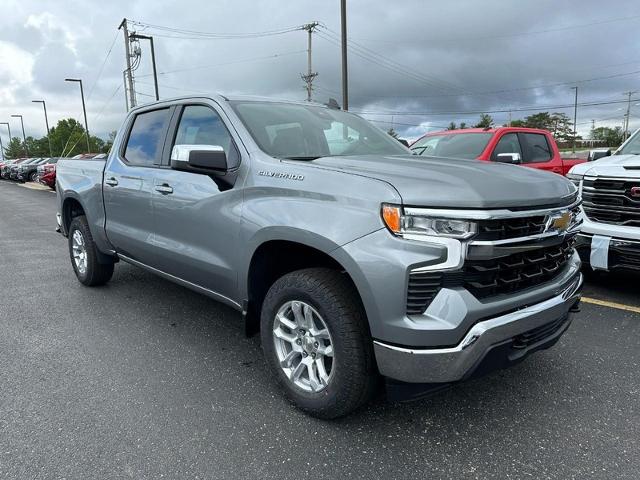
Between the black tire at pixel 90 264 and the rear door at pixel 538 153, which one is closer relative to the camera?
the black tire at pixel 90 264

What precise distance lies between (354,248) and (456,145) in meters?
5.97

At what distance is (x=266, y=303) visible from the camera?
113 inches

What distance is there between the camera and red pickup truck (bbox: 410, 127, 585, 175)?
24.4ft

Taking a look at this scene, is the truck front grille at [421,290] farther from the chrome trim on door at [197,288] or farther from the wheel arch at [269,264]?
the chrome trim on door at [197,288]

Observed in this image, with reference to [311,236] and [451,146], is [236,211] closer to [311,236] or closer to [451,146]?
[311,236]

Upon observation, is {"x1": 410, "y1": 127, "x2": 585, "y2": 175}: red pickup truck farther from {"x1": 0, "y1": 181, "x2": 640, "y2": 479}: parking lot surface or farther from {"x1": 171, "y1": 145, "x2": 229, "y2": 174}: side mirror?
{"x1": 171, "y1": 145, "x2": 229, "y2": 174}: side mirror

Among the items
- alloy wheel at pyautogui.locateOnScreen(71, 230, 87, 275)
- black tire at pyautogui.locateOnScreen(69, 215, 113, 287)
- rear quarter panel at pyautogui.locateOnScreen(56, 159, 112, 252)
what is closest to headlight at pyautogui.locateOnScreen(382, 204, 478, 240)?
rear quarter panel at pyautogui.locateOnScreen(56, 159, 112, 252)

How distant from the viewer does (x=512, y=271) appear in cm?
240

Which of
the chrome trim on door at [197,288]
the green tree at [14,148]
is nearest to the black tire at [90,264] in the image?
the chrome trim on door at [197,288]

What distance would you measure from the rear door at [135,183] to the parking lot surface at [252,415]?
29.1 inches

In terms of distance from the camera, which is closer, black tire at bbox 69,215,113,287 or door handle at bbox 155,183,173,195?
door handle at bbox 155,183,173,195

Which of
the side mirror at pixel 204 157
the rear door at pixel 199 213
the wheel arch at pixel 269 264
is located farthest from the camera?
the rear door at pixel 199 213

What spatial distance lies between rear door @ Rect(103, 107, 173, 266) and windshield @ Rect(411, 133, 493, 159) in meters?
4.27

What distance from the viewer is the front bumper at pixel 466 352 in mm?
2193
